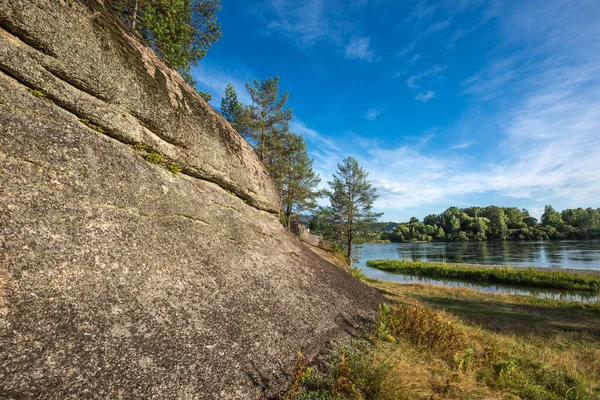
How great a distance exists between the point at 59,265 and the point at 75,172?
168cm

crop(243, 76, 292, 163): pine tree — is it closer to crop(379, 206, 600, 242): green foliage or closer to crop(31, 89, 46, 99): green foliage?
crop(31, 89, 46, 99): green foliage

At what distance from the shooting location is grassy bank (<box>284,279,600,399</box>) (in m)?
3.96

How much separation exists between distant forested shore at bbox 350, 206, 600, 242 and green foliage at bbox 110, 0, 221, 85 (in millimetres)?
73238

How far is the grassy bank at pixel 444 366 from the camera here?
3.96 m

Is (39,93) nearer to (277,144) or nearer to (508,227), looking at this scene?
(277,144)

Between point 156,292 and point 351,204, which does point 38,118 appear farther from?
point 351,204

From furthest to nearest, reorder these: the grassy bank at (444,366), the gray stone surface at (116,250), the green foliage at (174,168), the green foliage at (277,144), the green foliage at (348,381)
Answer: the green foliage at (277,144) → the green foliage at (174,168) → the grassy bank at (444,366) → the green foliage at (348,381) → the gray stone surface at (116,250)

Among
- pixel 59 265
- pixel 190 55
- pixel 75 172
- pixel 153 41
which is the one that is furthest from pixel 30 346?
pixel 190 55

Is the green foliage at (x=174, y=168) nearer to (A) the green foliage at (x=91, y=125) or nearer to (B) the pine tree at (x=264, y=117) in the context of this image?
(A) the green foliage at (x=91, y=125)

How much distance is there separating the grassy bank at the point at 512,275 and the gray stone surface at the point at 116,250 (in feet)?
105

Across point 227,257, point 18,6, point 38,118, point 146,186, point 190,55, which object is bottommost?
point 227,257

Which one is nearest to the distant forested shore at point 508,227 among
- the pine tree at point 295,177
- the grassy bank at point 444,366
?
the pine tree at point 295,177

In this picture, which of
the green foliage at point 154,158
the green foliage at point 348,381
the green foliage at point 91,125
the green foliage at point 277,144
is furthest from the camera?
the green foliage at point 277,144

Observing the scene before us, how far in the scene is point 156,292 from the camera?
4.13 m
